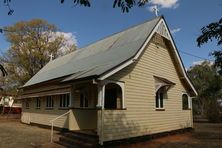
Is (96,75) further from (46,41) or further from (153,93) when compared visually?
(46,41)

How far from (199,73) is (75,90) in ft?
143

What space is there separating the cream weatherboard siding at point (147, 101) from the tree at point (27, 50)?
2790 centimetres

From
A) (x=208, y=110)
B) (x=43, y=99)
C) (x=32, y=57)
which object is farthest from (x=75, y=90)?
(x=32, y=57)

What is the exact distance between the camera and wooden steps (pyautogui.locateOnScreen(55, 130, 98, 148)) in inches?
460

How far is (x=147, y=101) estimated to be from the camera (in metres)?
14.9

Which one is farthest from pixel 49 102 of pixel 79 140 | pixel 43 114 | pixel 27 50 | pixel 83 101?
pixel 27 50

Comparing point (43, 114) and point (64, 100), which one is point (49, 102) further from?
point (64, 100)

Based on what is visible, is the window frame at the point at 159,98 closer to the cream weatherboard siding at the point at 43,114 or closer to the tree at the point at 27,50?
the cream weatherboard siding at the point at 43,114

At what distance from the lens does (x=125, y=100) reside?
1321 centimetres

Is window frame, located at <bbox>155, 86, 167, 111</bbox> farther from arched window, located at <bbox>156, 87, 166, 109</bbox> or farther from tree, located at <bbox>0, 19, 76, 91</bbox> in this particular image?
tree, located at <bbox>0, 19, 76, 91</bbox>

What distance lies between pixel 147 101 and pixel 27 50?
30.9 metres

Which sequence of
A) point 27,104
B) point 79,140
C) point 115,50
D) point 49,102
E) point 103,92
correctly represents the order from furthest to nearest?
point 27,104 < point 49,102 < point 115,50 < point 79,140 < point 103,92

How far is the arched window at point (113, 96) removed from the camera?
45.3 ft

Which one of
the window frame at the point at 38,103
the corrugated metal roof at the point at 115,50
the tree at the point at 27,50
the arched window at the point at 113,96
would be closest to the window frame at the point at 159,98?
the arched window at the point at 113,96
